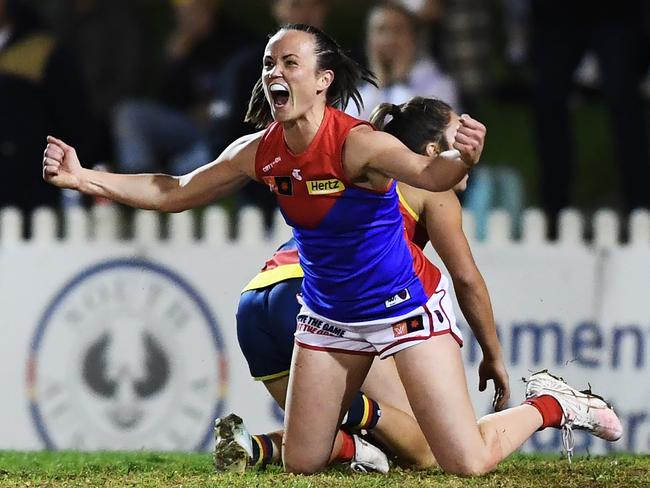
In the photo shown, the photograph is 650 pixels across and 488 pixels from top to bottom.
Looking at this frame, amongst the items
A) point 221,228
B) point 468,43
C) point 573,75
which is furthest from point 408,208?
point 468,43

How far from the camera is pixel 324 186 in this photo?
254 inches

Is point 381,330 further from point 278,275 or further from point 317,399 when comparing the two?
point 278,275

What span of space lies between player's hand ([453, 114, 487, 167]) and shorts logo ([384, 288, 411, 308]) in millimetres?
939

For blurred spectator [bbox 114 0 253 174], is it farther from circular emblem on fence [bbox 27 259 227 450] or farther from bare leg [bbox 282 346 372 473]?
bare leg [bbox 282 346 372 473]

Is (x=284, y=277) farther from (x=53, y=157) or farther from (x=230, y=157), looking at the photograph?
(x=53, y=157)

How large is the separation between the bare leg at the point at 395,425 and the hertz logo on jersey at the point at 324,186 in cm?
126

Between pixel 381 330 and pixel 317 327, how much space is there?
30 cm

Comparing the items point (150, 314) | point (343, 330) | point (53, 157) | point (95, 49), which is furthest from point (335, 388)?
point (95, 49)

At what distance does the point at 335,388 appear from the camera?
6.87 m

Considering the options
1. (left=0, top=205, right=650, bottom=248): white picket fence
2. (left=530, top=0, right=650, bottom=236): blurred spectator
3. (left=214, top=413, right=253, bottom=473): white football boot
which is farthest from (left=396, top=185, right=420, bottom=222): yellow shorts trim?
(left=530, top=0, right=650, bottom=236): blurred spectator

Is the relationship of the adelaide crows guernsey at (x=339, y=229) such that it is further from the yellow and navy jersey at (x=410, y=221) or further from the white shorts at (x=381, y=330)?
the yellow and navy jersey at (x=410, y=221)

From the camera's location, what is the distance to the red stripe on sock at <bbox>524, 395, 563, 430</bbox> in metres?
7.06

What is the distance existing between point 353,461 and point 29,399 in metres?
4.31

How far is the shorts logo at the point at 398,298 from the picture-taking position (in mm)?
6652
